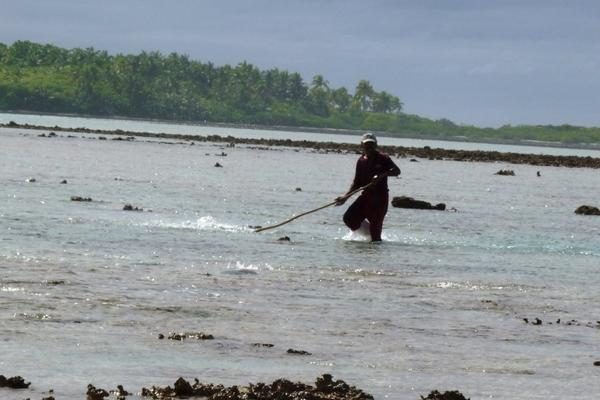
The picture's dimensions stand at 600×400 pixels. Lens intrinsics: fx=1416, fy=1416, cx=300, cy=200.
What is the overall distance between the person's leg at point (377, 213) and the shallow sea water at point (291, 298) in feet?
0.94

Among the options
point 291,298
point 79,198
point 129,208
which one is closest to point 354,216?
point 129,208

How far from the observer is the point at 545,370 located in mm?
12969

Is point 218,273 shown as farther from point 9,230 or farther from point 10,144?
point 10,144

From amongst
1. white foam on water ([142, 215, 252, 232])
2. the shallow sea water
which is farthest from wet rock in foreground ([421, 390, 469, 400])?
white foam on water ([142, 215, 252, 232])

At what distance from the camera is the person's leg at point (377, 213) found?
24.5 meters

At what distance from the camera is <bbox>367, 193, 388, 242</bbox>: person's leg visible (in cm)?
2445

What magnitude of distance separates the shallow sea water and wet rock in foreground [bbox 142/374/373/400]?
0.41m

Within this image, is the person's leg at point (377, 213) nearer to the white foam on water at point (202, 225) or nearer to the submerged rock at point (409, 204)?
the white foam on water at point (202, 225)

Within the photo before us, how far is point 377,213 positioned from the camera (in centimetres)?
2475

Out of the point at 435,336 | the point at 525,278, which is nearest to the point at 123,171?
the point at 525,278

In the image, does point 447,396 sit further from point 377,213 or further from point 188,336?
point 377,213

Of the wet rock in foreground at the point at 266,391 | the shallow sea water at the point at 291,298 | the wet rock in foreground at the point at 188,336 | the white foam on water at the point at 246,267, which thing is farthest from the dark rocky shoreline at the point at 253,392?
the white foam on water at the point at 246,267

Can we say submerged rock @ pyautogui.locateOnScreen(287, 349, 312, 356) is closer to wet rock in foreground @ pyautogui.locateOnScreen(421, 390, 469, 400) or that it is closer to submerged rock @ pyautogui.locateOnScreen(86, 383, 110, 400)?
wet rock in foreground @ pyautogui.locateOnScreen(421, 390, 469, 400)

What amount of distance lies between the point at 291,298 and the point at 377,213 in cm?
796
